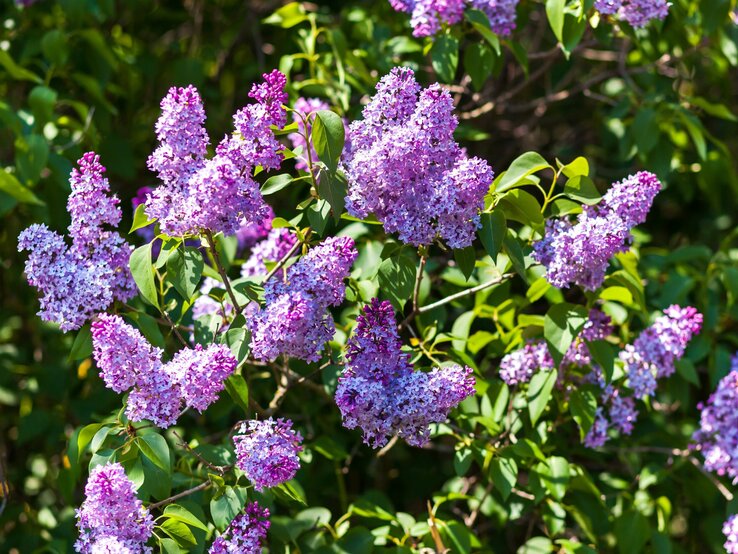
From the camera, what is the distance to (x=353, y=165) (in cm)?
180

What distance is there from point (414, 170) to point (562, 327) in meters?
0.51

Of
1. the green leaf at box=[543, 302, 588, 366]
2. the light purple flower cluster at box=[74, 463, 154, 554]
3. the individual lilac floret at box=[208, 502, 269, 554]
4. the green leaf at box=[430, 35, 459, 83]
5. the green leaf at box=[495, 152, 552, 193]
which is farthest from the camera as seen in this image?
the green leaf at box=[430, 35, 459, 83]

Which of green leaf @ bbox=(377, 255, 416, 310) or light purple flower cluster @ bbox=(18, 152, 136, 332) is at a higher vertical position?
light purple flower cluster @ bbox=(18, 152, 136, 332)

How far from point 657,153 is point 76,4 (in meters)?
1.61

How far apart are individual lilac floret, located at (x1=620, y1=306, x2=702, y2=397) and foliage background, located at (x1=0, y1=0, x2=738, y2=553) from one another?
0.29m

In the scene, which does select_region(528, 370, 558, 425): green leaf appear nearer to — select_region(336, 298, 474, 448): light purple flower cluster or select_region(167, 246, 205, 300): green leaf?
select_region(336, 298, 474, 448): light purple flower cluster

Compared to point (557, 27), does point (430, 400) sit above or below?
below

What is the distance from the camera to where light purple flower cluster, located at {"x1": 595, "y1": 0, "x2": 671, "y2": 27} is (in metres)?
2.28

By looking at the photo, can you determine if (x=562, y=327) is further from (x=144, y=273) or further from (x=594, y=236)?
(x=144, y=273)

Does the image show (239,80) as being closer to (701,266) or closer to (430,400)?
(701,266)

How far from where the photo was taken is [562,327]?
6.81ft

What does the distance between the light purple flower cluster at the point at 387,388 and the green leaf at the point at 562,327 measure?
311 millimetres

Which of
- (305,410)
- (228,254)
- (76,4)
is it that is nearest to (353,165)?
(228,254)

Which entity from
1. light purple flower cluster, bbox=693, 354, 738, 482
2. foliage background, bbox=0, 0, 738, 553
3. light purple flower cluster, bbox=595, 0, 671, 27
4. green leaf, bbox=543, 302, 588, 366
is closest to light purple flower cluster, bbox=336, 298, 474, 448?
green leaf, bbox=543, 302, 588, 366
